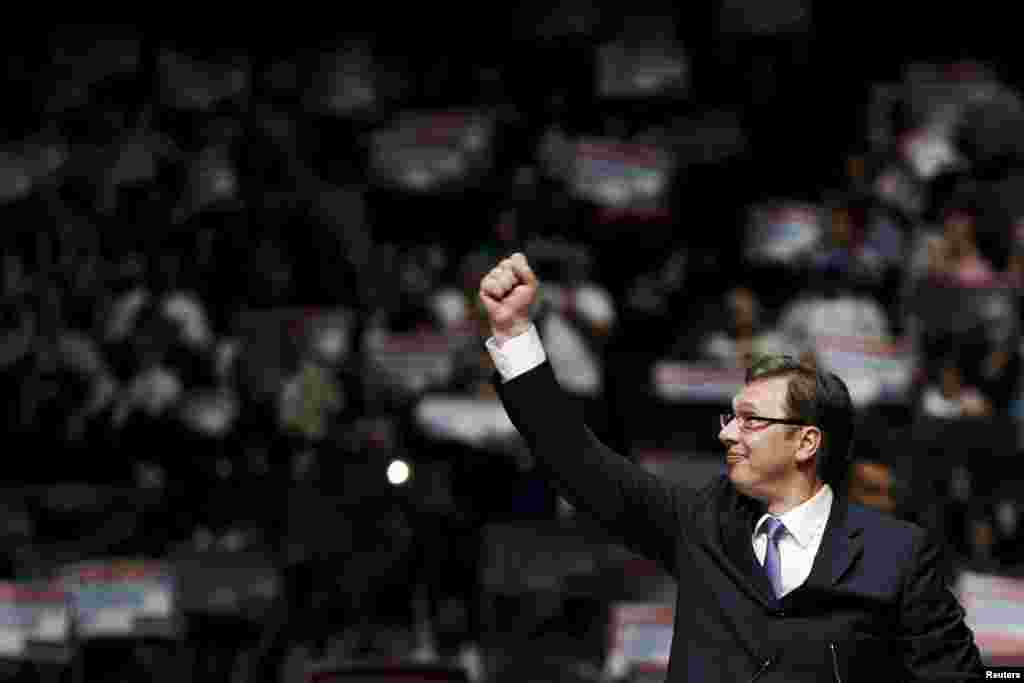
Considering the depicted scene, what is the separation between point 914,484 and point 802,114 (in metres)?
4.46

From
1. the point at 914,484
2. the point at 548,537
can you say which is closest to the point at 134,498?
the point at 548,537

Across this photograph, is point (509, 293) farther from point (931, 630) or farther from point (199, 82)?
point (199, 82)

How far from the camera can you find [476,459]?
8.89m

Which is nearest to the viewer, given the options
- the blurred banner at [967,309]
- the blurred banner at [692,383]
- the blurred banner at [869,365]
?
the blurred banner at [692,383]

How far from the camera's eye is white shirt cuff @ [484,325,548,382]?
3691 millimetres

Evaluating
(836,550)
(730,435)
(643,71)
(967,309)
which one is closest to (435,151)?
(643,71)

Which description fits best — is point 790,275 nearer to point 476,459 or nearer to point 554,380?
point 476,459

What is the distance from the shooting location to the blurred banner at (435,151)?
11.6 m

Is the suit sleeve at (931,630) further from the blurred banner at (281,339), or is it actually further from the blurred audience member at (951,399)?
the blurred banner at (281,339)

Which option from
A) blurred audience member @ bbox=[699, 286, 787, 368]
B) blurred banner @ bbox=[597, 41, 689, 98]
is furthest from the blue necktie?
blurred banner @ bbox=[597, 41, 689, 98]

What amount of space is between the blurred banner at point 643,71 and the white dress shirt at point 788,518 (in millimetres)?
8072

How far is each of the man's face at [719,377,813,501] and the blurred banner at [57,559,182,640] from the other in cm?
499

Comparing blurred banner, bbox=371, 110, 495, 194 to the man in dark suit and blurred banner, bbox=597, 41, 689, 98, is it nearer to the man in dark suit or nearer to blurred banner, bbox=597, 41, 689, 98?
blurred banner, bbox=597, 41, 689, 98

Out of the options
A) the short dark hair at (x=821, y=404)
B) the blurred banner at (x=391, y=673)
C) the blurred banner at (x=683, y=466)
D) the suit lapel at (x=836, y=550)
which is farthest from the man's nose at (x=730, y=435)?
the blurred banner at (x=683, y=466)
